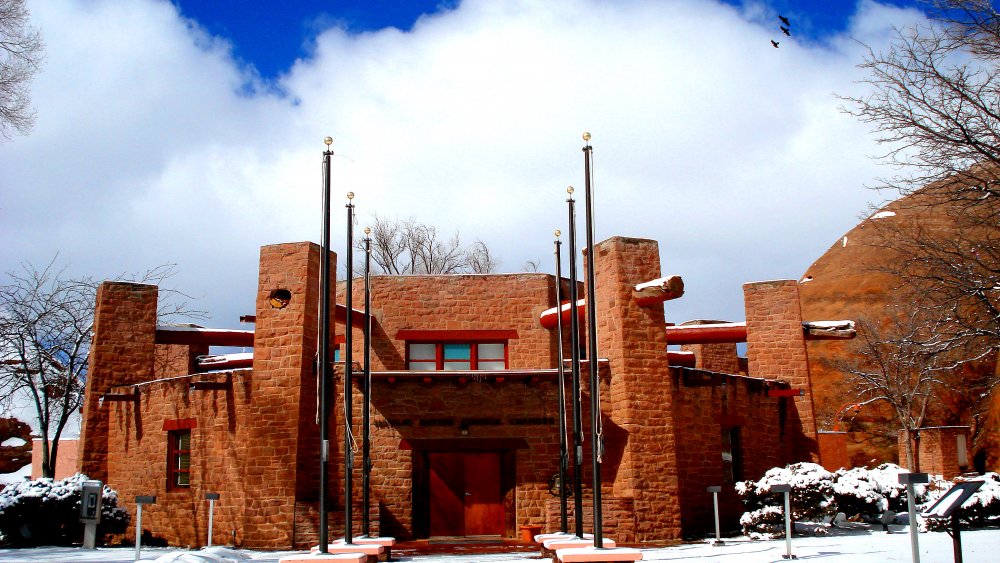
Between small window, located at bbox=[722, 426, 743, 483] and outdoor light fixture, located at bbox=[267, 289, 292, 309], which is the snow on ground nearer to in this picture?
small window, located at bbox=[722, 426, 743, 483]

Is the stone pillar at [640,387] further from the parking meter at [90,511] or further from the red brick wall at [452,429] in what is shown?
the parking meter at [90,511]

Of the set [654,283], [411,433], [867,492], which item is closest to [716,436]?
[867,492]

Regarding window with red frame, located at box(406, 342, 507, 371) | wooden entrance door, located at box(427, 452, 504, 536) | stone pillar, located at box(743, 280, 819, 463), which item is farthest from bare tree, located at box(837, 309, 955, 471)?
wooden entrance door, located at box(427, 452, 504, 536)

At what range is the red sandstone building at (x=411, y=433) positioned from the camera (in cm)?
1812

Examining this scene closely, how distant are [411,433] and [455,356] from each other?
15.7 feet

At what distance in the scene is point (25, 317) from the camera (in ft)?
80.6

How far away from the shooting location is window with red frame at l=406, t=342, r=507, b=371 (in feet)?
75.8

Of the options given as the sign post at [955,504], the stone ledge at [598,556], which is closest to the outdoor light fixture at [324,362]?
the stone ledge at [598,556]

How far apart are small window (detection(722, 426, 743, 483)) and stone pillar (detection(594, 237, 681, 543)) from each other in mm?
2375

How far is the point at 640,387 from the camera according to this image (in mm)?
18547

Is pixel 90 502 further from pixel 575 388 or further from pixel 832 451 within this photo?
pixel 832 451

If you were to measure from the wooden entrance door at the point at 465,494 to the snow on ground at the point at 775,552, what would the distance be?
2.65m

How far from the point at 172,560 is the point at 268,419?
653cm

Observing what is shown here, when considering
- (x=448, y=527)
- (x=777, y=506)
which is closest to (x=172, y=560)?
(x=448, y=527)
